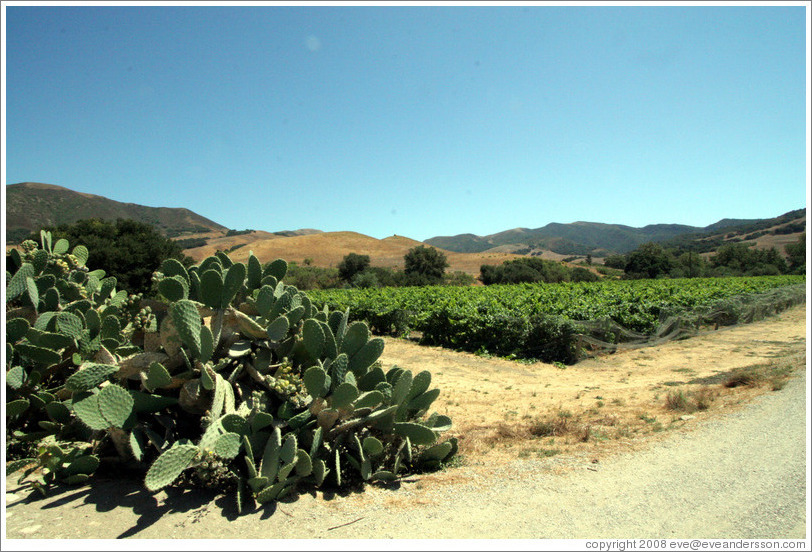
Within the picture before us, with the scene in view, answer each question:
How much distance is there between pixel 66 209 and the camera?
→ 66250 mm

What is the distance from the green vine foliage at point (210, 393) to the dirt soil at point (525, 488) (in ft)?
0.69

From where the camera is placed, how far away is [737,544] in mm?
2592

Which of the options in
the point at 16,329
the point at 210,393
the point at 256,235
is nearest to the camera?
the point at 210,393

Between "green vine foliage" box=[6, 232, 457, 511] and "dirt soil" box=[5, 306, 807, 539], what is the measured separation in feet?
0.69

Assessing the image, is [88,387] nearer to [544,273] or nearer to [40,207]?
[544,273]

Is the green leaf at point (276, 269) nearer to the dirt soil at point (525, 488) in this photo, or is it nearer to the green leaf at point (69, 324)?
the green leaf at point (69, 324)

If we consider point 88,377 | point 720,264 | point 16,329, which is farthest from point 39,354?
point 720,264

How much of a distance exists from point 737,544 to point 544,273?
46.6m

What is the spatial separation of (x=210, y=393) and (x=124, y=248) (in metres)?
21.3

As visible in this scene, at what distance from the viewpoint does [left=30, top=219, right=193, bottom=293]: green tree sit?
19953mm

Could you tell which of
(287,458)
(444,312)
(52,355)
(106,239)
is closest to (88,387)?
(52,355)

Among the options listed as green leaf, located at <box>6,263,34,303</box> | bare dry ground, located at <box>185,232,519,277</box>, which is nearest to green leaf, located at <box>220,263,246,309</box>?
green leaf, located at <box>6,263,34,303</box>

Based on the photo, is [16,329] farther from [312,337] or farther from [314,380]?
[314,380]

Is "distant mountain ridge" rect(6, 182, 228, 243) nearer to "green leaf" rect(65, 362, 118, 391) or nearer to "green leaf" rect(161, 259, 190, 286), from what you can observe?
"green leaf" rect(161, 259, 190, 286)
